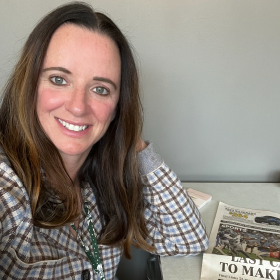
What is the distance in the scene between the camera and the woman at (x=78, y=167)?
0.72 m

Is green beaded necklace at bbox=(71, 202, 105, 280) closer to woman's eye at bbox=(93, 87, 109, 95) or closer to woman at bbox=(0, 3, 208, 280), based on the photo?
woman at bbox=(0, 3, 208, 280)

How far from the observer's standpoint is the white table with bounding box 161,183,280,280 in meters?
0.83

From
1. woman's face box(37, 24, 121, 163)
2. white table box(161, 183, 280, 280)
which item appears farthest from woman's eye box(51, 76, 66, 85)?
white table box(161, 183, 280, 280)

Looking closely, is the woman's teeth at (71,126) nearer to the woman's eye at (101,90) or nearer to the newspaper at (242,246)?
the woman's eye at (101,90)

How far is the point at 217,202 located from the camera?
3.74 feet

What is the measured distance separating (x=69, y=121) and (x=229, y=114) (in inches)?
28.3

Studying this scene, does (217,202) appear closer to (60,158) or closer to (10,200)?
(60,158)

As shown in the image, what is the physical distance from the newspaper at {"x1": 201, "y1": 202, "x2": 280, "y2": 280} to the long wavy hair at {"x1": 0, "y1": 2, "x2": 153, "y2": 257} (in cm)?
21

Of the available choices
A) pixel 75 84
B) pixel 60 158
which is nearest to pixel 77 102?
pixel 75 84

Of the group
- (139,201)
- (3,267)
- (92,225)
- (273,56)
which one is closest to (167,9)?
(273,56)

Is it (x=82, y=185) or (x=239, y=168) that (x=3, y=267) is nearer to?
(x=82, y=185)

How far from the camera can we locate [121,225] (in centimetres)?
94

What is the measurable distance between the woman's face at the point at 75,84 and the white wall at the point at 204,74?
35 centimetres

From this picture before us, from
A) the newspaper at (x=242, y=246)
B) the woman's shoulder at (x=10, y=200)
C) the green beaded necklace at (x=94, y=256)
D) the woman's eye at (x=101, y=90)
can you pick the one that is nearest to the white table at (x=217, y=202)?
the newspaper at (x=242, y=246)
